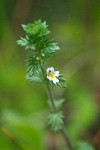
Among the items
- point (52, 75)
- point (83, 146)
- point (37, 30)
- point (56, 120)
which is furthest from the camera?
point (83, 146)

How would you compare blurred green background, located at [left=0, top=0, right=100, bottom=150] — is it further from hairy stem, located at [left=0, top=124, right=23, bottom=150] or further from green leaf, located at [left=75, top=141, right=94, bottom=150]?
green leaf, located at [left=75, top=141, right=94, bottom=150]

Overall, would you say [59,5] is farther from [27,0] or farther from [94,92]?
[94,92]

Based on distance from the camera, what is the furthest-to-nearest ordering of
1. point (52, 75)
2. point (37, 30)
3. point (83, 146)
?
point (83, 146) < point (52, 75) < point (37, 30)

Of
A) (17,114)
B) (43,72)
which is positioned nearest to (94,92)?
(17,114)

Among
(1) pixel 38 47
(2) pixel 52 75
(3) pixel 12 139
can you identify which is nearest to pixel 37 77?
(2) pixel 52 75

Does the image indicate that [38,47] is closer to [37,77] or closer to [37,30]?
[37,30]

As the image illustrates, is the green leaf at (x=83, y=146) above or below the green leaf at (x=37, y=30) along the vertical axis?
below

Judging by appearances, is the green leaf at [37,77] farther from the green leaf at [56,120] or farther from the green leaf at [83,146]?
the green leaf at [83,146]

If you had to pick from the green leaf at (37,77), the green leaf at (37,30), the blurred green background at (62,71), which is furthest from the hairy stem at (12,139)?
the green leaf at (37,30)
